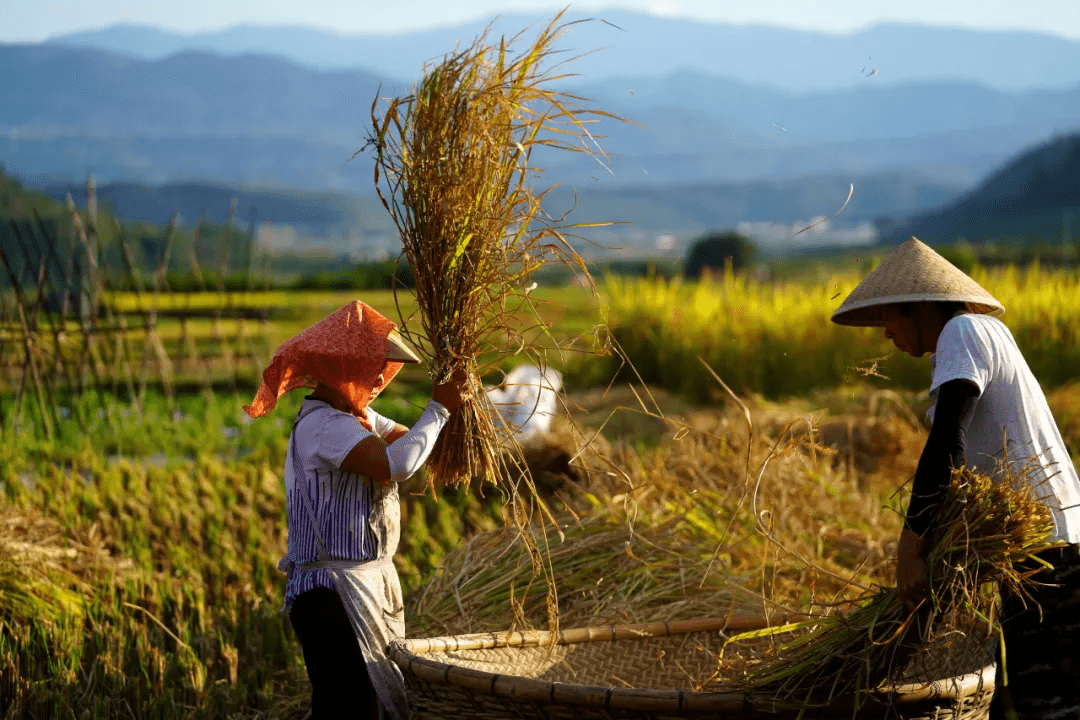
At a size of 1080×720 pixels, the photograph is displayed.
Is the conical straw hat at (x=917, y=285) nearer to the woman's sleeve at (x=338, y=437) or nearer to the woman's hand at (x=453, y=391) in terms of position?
the woman's hand at (x=453, y=391)

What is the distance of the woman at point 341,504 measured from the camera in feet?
8.27

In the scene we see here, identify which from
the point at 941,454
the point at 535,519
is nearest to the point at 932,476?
the point at 941,454

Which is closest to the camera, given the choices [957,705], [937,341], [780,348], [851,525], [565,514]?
[957,705]

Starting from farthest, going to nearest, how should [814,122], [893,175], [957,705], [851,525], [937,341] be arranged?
[814,122] < [893,175] < [851,525] < [937,341] < [957,705]

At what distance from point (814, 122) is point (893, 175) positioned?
47.5 m

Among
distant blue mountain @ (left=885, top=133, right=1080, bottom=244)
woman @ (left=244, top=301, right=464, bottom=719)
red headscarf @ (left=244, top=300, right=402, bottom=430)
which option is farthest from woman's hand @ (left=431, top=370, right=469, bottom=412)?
distant blue mountain @ (left=885, top=133, right=1080, bottom=244)

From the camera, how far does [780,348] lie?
8383mm

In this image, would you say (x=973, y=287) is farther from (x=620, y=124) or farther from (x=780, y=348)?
(x=780, y=348)

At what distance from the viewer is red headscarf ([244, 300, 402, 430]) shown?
8.28 ft

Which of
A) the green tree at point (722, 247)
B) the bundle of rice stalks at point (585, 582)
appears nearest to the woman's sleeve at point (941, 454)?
the bundle of rice stalks at point (585, 582)

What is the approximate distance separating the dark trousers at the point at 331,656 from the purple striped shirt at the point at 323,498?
0.04 meters

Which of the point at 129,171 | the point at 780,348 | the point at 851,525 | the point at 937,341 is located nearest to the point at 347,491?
the point at 937,341

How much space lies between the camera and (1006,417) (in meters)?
2.37

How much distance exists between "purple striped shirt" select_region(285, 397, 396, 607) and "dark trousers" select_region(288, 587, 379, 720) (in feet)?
0.13
